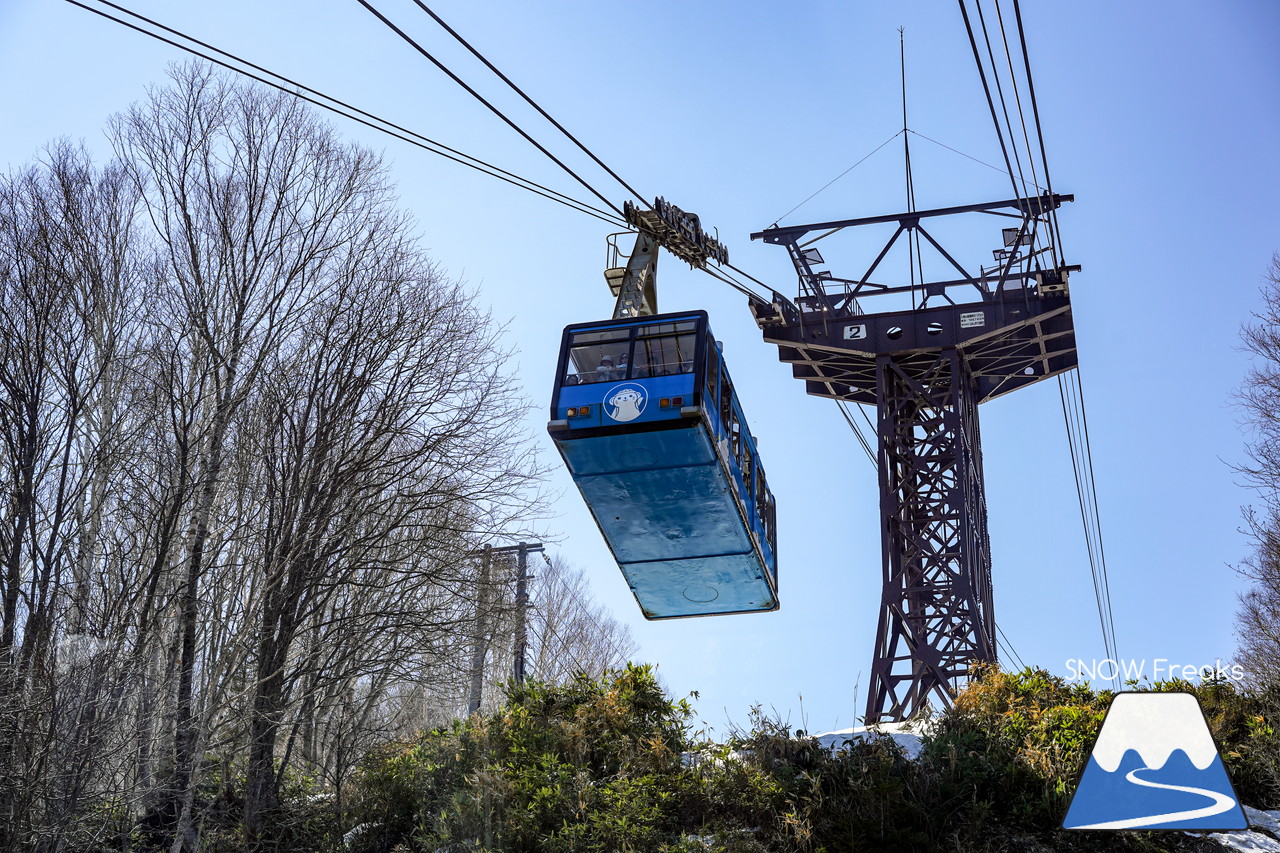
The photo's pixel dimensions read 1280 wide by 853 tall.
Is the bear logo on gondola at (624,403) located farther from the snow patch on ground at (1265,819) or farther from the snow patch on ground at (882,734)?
the snow patch on ground at (1265,819)

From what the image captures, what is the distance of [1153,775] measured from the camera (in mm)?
5191

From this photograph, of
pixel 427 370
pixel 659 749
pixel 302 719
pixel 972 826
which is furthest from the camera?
pixel 427 370

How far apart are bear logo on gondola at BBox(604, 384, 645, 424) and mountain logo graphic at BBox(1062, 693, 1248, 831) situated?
975 centimetres

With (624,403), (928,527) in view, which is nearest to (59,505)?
(624,403)

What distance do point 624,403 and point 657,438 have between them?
24.7 inches

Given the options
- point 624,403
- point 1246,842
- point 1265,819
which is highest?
point 624,403

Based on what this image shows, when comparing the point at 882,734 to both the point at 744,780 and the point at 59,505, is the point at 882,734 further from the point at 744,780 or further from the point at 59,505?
the point at 59,505

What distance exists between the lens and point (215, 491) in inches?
635

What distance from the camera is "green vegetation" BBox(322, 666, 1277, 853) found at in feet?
42.8

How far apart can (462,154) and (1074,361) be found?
19.2 m

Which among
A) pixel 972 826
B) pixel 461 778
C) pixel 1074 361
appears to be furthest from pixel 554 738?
pixel 1074 361

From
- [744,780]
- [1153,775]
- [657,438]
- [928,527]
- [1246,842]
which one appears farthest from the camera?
[928,527]

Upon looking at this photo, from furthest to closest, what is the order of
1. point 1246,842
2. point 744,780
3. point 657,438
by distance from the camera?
point 657,438, point 744,780, point 1246,842

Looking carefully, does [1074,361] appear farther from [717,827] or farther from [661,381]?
[717,827]
